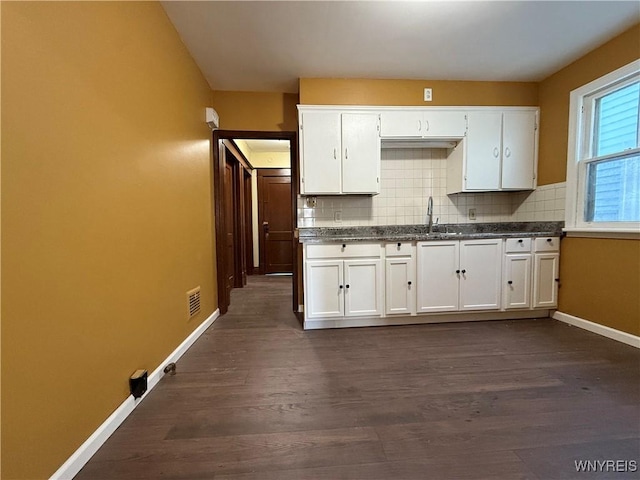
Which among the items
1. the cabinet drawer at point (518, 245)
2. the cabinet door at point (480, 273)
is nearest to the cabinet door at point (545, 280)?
the cabinet drawer at point (518, 245)

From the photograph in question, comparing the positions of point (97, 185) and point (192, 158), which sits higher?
point (192, 158)

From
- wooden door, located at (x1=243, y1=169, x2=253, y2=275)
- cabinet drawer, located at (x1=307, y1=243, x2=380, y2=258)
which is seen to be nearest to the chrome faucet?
cabinet drawer, located at (x1=307, y1=243, x2=380, y2=258)

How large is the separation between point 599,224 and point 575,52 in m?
1.52

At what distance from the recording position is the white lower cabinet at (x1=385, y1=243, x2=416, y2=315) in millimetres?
2547

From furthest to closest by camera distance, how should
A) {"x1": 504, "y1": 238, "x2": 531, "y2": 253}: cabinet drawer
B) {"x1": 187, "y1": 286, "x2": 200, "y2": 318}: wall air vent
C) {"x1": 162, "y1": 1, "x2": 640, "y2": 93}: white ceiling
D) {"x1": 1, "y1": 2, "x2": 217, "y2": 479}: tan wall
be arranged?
{"x1": 504, "y1": 238, "x2": 531, "y2": 253}: cabinet drawer < {"x1": 187, "y1": 286, "x2": 200, "y2": 318}: wall air vent < {"x1": 162, "y1": 1, "x2": 640, "y2": 93}: white ceiling < {"x1": 1, "y1": 2, "x2": 217, "y2": 479}: tan wall

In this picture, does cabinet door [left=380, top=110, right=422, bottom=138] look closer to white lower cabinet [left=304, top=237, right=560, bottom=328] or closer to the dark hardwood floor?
white lower cabinet [left=304, top=237, right=560, bottom=328]

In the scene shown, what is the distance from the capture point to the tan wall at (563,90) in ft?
6.91

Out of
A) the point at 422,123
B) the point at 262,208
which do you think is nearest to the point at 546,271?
the point at 422,123

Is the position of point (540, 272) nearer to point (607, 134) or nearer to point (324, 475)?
point (607, 134)

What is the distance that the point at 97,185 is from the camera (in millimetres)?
1180

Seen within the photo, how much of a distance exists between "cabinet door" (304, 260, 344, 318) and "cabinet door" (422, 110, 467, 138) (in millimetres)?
1626

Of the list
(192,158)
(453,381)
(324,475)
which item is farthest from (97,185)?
(453,381)

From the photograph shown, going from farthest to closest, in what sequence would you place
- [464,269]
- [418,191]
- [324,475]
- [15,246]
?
[418,191] < [464,269] < [324,475] < [15,246]

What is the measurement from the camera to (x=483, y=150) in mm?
2770
